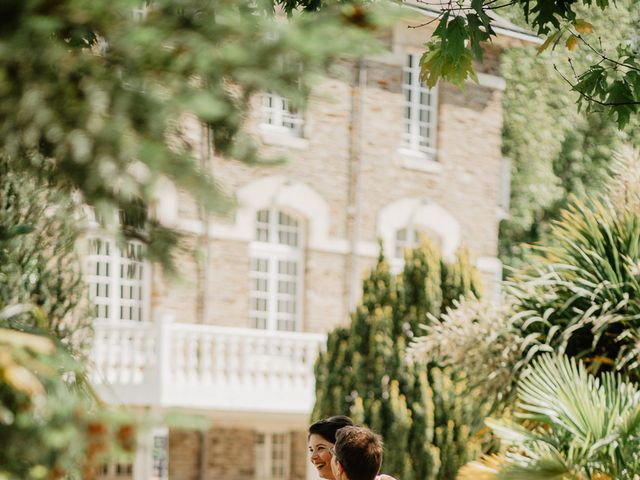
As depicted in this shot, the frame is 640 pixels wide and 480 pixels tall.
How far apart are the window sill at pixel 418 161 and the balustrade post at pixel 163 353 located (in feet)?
20.9

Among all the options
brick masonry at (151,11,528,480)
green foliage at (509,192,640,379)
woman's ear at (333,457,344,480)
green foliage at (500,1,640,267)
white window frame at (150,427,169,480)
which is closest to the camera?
woman's ear at (333,457,344,480)

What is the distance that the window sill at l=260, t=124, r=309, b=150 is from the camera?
86.8 ft

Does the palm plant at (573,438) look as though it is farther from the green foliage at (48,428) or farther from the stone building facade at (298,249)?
the stone building facade at (298,249)

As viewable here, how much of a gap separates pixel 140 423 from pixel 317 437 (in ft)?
16.6

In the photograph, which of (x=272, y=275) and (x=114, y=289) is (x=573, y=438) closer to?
(x=114, y=289)

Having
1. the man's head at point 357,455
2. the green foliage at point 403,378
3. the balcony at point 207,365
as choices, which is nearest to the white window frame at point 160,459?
the balcony at point 207,365

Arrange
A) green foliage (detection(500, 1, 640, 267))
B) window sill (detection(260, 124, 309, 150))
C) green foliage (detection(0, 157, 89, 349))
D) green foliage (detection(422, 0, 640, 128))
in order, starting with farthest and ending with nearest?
green foliage (detection(500, 1, 640, 267)) < window sill (detection(260, 124, 309, 150)) < green foliage (detection(422, 0, 640, 128)) < green foliage (detection(0, 157, 89, 349))

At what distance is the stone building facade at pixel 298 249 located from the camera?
24297mm

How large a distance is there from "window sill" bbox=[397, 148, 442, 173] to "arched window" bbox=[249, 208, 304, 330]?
2.49 meters

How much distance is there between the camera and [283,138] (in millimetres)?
26547

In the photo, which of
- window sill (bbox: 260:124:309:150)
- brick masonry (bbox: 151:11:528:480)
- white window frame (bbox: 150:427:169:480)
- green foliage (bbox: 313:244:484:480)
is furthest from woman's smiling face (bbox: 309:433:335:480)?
white window frame (bbox: 150:427:169:480)

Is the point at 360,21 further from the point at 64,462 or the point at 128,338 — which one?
the point at 128,338

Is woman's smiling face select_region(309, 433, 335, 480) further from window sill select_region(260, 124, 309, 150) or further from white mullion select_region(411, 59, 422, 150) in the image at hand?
white mullion select_region(411, 59, 422, 150)

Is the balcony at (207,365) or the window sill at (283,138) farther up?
the window sill at (283,138)
